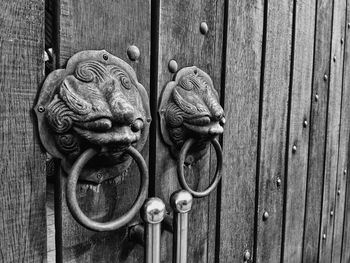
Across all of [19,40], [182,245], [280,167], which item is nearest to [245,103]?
[280,167]

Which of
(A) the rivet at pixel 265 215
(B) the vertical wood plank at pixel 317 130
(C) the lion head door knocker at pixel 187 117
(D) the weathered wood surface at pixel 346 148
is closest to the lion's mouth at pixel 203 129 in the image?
(C) the lion head door knocker at pixel 187 117

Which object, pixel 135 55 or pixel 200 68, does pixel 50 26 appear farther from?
pixel 200 68

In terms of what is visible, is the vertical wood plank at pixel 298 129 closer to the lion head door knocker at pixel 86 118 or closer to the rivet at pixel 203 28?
the rivet at pixel 203 28

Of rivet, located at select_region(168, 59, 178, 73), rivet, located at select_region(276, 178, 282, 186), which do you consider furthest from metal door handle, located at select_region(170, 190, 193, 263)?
rivet, located at select_region(276, 178, 282, 186)

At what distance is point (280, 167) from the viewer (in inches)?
32.4

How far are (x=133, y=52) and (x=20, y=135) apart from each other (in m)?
0.20

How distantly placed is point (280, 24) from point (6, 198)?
0.66 m

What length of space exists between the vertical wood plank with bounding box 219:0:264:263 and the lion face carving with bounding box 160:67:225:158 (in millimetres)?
117

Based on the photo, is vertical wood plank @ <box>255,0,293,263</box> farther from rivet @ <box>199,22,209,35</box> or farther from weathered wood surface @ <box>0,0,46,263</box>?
weathered wood surface @ <box>0,0,46,263</box>

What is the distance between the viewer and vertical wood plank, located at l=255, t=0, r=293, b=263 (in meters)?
0.74

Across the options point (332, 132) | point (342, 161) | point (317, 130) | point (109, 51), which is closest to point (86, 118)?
point (109, 51)

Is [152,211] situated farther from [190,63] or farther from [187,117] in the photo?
[190,63]

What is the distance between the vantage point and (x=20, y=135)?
0.39 meters

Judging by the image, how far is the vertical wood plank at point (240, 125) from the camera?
651 millimetres
